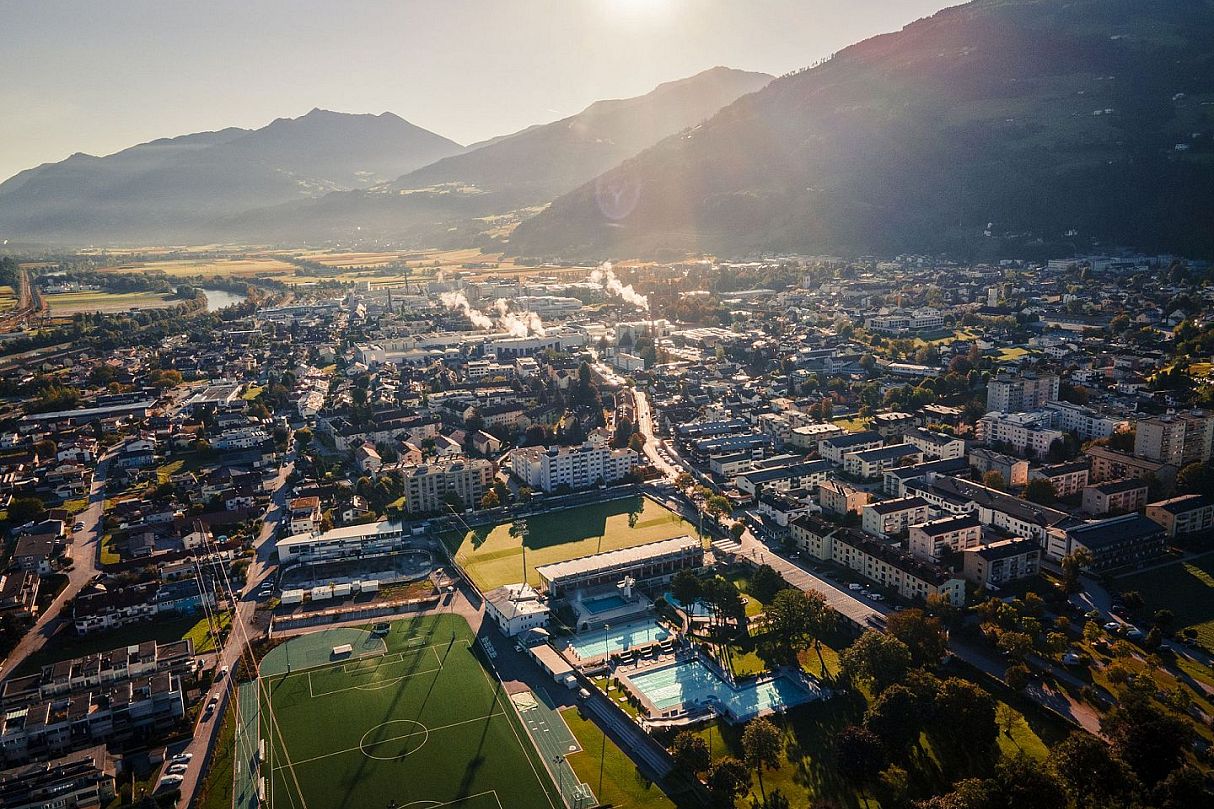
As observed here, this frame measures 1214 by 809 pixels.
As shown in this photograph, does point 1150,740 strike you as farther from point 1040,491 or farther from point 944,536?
point 1040,491

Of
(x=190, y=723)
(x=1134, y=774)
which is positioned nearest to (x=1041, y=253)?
(x=1134, y=774)

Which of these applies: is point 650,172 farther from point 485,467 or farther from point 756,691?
point 756,691

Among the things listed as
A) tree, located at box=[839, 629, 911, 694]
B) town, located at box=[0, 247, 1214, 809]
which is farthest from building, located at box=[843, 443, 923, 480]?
tree, located at box=[839, 629, 911, 694]

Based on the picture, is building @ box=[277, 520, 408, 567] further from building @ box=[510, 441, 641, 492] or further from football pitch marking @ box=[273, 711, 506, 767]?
football pitch marking @ box=[273, 711, 506, 767]

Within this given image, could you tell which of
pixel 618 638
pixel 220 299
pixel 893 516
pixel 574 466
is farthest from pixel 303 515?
pixel 220 299

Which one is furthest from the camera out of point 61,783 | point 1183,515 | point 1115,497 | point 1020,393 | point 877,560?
point 1020,393

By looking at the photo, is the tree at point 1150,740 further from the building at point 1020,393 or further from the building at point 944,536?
the building at point 1020,393

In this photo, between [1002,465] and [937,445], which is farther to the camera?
[937,445]
